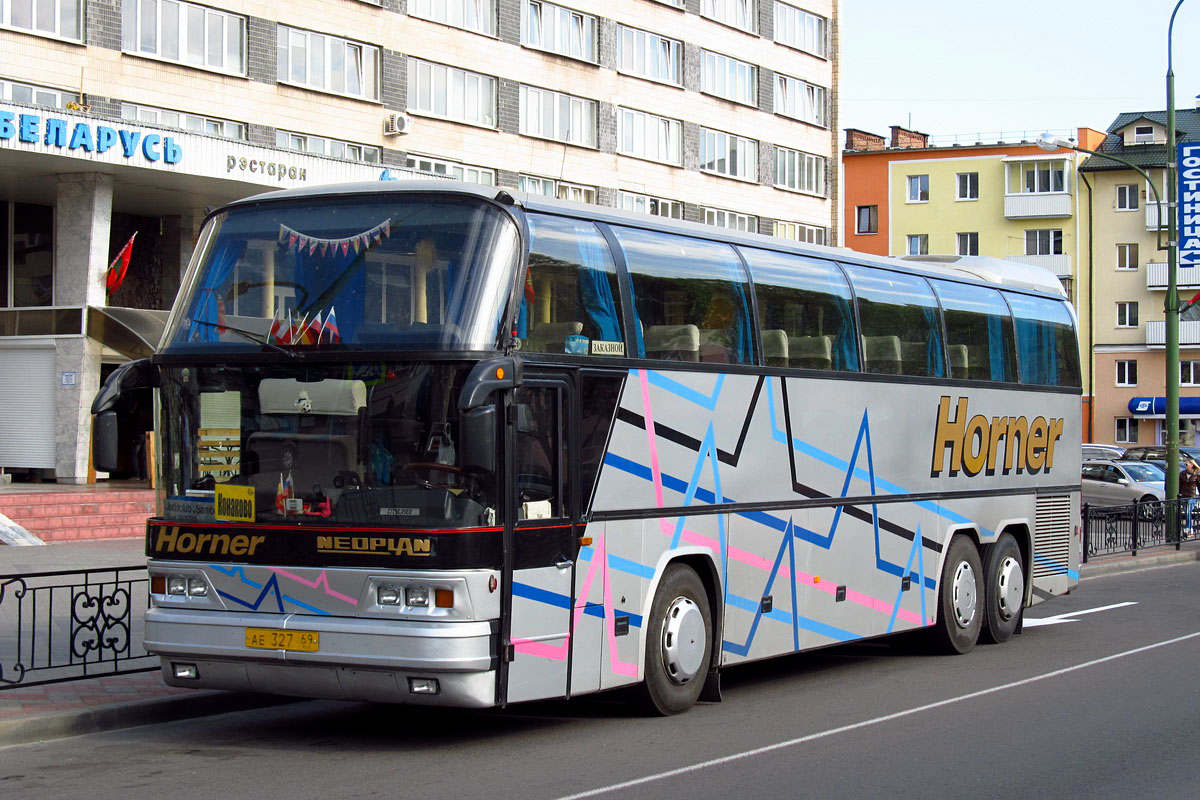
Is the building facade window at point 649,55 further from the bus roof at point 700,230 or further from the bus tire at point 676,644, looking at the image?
the bus tire at point 676,644

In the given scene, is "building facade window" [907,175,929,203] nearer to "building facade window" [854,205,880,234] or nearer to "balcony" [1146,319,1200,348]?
"building facade window" [854,205,880,234]

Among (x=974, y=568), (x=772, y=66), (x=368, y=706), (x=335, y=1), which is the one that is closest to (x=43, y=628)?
(x=368, y=706)

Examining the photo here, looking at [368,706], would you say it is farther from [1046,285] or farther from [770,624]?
[1046,285]

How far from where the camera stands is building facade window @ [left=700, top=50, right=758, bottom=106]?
1971 inches

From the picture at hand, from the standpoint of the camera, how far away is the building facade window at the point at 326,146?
3578cm

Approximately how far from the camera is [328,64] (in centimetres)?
3694

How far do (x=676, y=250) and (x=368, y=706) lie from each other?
4.21 meters

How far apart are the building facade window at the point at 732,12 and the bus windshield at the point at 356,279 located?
42.3m

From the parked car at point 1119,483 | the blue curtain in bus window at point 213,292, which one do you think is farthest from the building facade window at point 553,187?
the blue curtain in bus window at point 213,292

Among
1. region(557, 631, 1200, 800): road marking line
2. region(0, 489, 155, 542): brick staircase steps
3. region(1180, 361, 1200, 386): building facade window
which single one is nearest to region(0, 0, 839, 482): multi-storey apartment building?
region(0, 489, 155, 542): brick staircase steps

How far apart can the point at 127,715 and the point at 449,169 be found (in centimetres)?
3105

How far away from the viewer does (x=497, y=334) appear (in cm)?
905

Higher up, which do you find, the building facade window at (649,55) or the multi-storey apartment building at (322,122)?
the building facade window at (649,55)

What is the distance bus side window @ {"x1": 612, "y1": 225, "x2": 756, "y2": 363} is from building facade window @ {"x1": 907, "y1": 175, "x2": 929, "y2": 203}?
2783 inches
